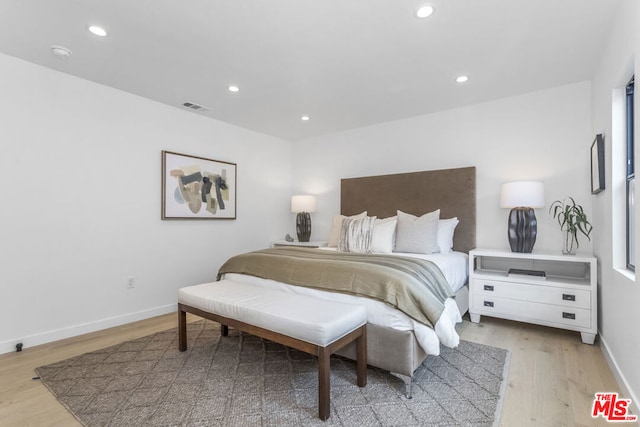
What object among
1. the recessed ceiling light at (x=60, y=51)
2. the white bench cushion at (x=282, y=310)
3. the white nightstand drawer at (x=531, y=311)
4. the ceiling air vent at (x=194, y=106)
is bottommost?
the white nightstand drawer at (x=531, y=311)

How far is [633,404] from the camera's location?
1.66m

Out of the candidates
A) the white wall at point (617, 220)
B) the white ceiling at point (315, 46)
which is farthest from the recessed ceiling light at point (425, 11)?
the white wall at point (617, 220)

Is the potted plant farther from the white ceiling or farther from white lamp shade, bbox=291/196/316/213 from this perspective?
white lamp shade, bbox=291/196/316/213

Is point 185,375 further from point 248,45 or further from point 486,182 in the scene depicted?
point 486,182

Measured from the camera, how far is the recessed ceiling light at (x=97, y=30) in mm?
2182

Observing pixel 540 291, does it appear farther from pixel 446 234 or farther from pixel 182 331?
pixel 182 331

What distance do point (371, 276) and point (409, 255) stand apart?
1156mm

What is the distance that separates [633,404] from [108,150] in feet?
→ 14.4

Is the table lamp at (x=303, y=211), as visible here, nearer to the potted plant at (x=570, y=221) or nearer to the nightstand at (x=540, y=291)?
the nightstand at (x=540, y=291)

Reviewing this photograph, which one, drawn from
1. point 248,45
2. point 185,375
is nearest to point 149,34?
point 248,45

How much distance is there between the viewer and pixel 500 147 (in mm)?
3516

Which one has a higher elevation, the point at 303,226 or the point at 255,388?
the point at 303,226

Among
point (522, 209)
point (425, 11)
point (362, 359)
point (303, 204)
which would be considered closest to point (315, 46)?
point (425, 11)

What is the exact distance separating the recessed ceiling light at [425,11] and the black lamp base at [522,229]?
212cm
